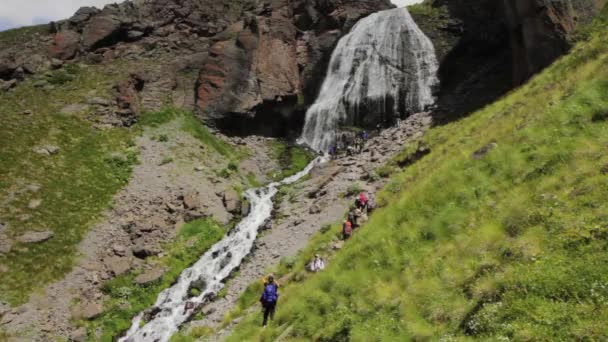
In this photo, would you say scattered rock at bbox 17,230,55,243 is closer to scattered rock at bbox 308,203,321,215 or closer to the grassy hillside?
scattered rock at bbox 308,203,321,215

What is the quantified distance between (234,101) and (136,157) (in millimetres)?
13922

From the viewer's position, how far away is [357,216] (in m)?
22.6

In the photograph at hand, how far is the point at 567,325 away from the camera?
23.8 feet

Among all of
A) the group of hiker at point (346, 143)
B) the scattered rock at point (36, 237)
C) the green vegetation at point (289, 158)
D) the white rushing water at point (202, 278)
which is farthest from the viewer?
the green vegetation at point (289, 158)

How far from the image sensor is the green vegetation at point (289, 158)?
4319 centimetres

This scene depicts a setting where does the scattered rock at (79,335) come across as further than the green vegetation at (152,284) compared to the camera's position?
No

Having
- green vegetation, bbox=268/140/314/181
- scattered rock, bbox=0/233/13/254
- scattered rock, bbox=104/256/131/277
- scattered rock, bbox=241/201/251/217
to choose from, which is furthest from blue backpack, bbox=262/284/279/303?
green vegetation, bbox=268/140/314/181

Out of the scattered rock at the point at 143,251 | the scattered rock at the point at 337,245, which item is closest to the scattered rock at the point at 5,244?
the scattered rock at the point at 143,251

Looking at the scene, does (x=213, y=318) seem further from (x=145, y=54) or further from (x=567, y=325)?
(x=145, y=54)

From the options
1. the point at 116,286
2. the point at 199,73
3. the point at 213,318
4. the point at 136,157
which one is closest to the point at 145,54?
the point at 199,73

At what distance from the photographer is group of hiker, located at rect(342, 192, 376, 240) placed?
21.8 meters

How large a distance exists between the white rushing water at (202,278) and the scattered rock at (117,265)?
3.07 m

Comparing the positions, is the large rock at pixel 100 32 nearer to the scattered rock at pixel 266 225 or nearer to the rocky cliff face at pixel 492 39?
the scattered rock at pixel 266 225

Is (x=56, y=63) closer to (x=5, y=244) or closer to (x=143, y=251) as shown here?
(x=5, y=244)
